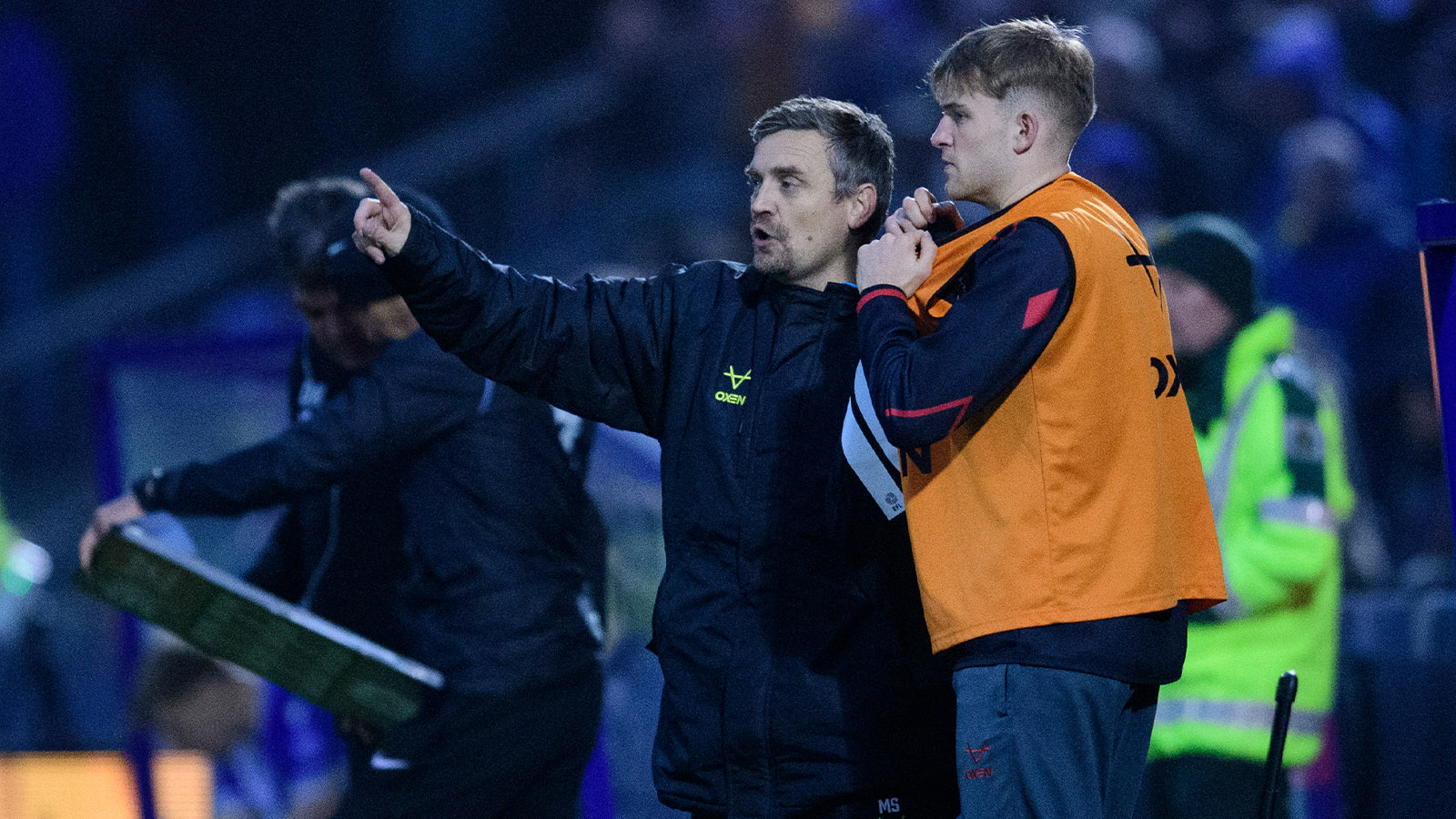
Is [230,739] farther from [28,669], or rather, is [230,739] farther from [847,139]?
[847,139]

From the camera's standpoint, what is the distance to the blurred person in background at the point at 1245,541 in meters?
4.11

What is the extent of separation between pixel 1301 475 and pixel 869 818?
2.02m

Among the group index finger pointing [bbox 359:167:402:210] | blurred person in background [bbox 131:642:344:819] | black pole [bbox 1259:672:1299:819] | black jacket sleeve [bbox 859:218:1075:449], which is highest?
index finger pointing [bbox 359:167:402:210]

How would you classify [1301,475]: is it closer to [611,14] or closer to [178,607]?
[178,607]

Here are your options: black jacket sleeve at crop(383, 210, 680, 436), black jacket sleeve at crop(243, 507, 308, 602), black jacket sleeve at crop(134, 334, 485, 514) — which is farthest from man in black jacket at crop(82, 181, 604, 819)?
black jacket sleeve at crop(383, 210, 680, 436)

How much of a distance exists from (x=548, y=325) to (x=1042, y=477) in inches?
38.8

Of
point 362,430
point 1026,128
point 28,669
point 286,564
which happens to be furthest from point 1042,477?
point 28,669

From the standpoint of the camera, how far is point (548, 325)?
114 inches

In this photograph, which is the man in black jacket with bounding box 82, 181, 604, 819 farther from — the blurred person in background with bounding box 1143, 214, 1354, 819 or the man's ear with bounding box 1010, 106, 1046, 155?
the man's ear with bounding box 1010, 106, 1046, 155

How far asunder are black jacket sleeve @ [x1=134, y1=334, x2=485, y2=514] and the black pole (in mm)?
1960

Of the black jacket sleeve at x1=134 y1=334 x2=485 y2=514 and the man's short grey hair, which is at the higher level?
the man's short grey hair

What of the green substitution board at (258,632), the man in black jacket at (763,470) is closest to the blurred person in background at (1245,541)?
the man in black jacket at (763,470)

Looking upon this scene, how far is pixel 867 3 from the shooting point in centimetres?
854

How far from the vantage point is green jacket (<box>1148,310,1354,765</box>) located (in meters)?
4.12
